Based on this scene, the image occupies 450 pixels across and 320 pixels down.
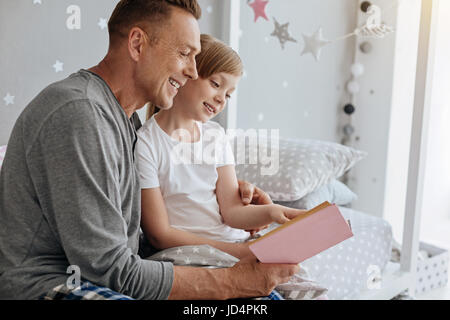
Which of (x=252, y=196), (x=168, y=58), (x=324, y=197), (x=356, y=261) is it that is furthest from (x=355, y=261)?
(x=168, y=58)

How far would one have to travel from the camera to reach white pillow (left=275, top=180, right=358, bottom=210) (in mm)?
1565

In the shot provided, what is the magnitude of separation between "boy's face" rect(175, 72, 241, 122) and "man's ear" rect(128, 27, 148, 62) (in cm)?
23

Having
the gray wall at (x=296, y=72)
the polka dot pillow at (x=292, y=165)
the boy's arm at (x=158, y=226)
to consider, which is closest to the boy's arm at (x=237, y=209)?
the boy's arm at (x=158, y=226)

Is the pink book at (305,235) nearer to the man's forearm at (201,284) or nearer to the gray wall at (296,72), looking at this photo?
the man's forearm at (201,284)

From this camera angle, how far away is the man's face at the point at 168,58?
3.03ft

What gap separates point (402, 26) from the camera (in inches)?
87.7

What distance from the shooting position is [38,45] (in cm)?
120

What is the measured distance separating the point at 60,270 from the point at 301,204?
37.3 inches

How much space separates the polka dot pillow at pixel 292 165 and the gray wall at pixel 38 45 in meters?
0.63

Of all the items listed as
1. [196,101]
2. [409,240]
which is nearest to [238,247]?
[196,101]

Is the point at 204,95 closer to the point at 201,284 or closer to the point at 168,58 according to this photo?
the point at 168,58

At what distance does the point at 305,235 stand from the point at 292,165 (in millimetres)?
739

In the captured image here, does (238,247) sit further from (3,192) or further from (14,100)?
(14,100)
